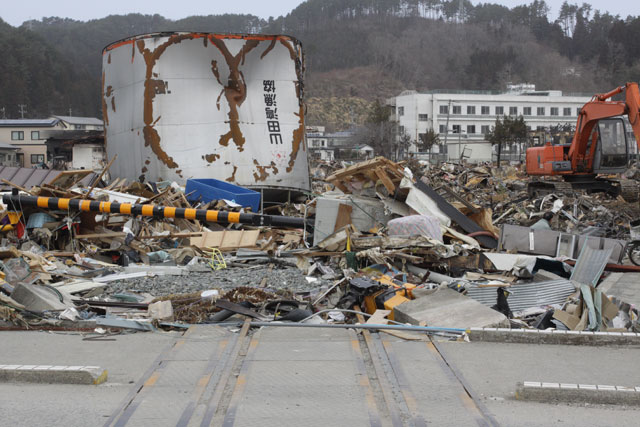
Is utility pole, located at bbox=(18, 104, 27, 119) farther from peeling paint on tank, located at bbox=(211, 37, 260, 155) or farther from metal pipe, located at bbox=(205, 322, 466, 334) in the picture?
metal pipe, located at bbox=(205, 322, 466, 334)

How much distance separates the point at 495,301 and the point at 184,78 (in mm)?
13136

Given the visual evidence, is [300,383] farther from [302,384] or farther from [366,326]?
[366,326]

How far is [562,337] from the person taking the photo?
276 inches

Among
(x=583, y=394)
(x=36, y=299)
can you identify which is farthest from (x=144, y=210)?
(x=583, y=394)

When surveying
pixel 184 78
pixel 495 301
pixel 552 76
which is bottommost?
pixel 495 301

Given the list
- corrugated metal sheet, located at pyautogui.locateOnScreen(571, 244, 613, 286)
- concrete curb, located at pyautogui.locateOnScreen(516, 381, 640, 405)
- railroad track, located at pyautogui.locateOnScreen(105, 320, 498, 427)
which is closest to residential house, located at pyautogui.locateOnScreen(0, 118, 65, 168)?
corrugated metal sheet, located at pyautogui.locateOnScreen(571, 244, 613, 286)

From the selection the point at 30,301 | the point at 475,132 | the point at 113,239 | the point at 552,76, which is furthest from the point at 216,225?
the point at 552,76

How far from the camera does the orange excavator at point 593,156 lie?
21.4 metres

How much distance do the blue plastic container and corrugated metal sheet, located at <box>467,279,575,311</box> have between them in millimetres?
9212

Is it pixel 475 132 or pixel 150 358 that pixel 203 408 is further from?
pixel 475 132

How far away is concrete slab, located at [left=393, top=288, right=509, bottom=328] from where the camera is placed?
24.9 ft

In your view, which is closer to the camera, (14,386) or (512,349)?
(14,386)

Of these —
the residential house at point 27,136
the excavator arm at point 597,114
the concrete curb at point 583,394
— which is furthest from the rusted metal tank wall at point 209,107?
the residential house at point 27,136

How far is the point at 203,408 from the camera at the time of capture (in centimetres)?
507
